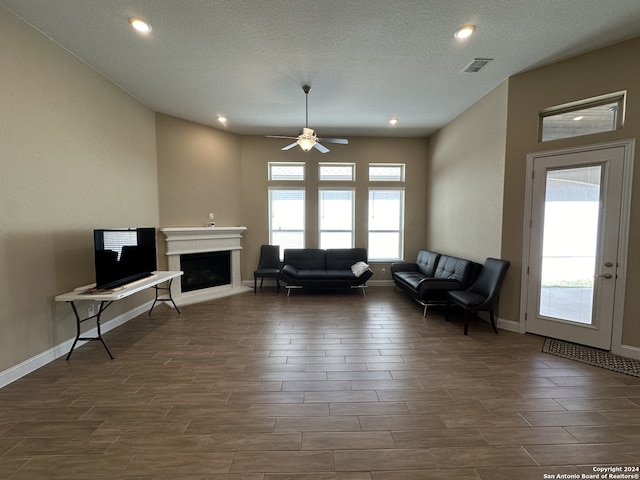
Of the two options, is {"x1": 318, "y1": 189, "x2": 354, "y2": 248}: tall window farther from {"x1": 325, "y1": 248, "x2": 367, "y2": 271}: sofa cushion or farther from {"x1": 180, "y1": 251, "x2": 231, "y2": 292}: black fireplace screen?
{"x1": 180, "y1": 251, "x2": 231, "y2": 292}: black fireplace screen

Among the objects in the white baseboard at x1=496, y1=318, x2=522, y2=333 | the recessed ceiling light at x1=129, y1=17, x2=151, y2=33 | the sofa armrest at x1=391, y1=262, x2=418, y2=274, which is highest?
the recessed ceiling light at x1=129, y1=17, x2=151, y2=33

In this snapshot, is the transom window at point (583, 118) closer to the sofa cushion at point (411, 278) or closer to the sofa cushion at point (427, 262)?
Result: the sofa cushion at point (427, 262)

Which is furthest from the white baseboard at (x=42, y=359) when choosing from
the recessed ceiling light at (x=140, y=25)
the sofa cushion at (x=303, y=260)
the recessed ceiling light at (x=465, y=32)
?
the recessed ceiling light at (x=465, y=32)


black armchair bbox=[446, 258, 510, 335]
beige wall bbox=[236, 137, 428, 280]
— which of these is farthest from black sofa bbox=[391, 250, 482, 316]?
beige wall bbox=[236, 137, 428, 280]

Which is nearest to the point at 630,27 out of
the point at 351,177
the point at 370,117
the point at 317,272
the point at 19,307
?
the point at 370,117

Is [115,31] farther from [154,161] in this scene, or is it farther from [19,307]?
[19,307]

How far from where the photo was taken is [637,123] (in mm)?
2885

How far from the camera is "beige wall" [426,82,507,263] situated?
3.89 m

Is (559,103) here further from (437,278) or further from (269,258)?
(269,258)

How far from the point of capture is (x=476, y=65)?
10.9ft

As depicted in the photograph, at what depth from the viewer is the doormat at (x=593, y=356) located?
276cm

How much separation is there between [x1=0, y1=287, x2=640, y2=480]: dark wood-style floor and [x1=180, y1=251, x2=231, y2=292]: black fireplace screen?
1.82 m

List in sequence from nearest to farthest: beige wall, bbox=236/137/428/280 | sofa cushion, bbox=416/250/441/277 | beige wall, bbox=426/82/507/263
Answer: beige wall, bbox=426/82/507/263, sofa cushion, bbox=416/250/441/277, beige wall, bbox=236/137/428/280

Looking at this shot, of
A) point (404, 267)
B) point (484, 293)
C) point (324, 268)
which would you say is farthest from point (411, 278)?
point (324, 268)
